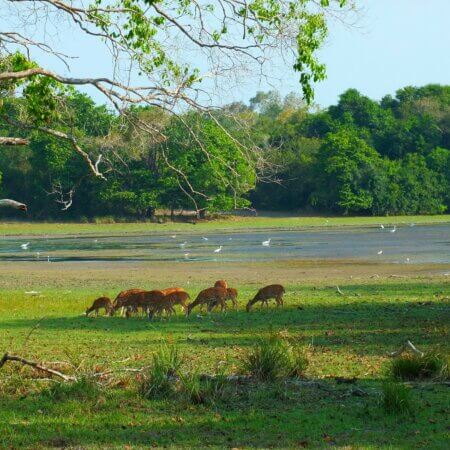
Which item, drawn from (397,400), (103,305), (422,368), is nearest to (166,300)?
(103,305)

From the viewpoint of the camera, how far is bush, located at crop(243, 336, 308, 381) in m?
12.2

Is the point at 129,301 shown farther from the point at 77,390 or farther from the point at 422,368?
the point at 77,390

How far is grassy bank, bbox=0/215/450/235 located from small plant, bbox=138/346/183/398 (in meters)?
61.6

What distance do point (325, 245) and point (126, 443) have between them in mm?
45721

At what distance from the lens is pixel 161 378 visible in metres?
11.3

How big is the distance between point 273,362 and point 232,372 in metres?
1.05

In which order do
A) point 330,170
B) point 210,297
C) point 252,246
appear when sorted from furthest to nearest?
point 330,170 → point 252,246 → point 210,297

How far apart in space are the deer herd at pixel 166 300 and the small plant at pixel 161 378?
1007 centimetres

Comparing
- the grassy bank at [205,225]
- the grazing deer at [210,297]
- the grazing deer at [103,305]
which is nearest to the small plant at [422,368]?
the grazing deer at [210,297]

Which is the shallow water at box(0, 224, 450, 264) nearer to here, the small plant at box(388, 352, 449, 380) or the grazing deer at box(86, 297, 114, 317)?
the grazing deer at box(86, 297, 114, 317)

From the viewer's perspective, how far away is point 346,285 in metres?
30.0

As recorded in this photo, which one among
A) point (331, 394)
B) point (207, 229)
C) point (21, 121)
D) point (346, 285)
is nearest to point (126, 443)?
point (331, 394)

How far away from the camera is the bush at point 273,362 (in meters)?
12.2

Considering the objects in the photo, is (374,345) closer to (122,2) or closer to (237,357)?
(237,357)
